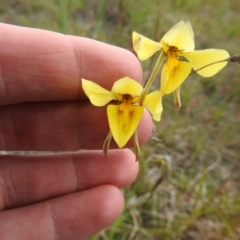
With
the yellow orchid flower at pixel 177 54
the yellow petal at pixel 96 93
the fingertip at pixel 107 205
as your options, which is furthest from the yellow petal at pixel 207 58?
the fingertip at pixel 107 205

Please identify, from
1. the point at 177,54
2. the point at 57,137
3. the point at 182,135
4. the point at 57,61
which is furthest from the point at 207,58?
the point at 182,135

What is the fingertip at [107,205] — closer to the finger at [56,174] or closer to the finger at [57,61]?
the finger at [56,174]

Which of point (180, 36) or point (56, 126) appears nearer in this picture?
point (180, 36)

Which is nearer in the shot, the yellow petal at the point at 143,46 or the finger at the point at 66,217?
the yellow petal at the point at 143,46

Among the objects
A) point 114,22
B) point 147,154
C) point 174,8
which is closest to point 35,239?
point 147,154

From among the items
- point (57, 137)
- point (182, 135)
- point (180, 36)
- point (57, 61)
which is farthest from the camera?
point (182, 135)

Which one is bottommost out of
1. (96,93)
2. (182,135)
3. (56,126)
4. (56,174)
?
(182,135)

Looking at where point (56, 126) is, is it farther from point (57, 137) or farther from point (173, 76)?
point (173, 76)
